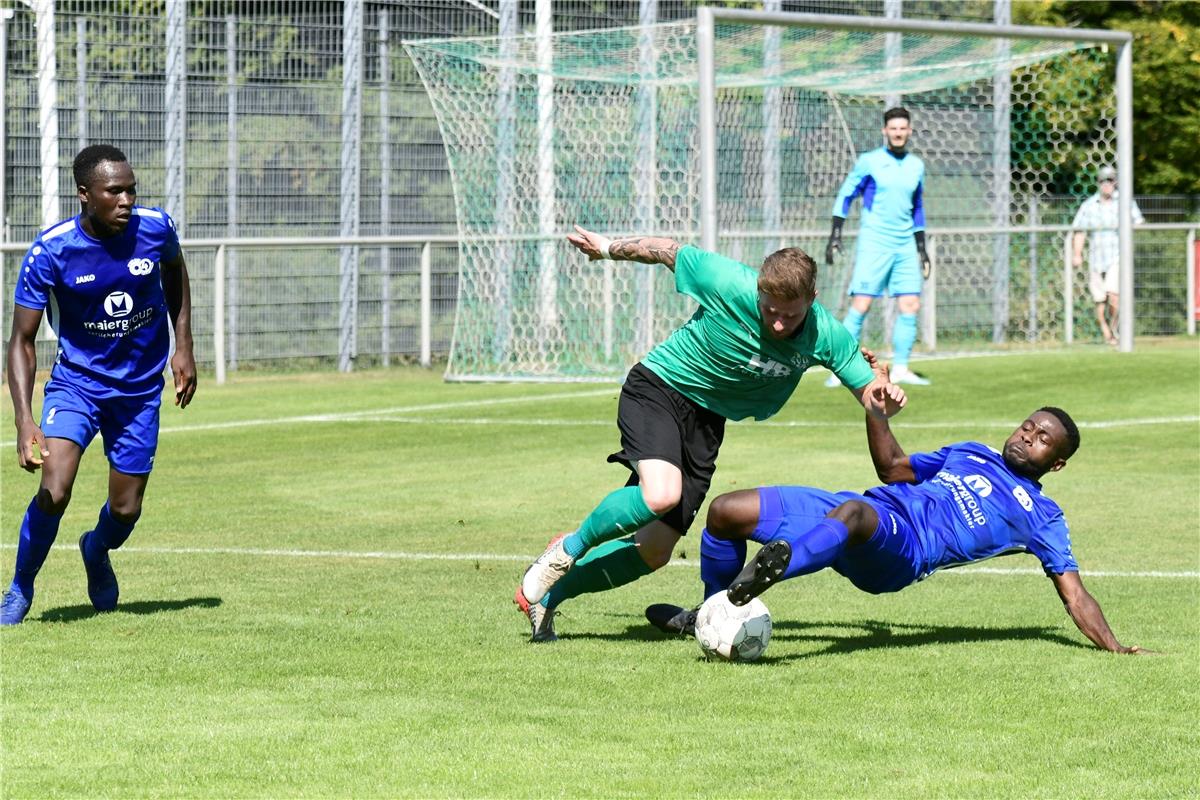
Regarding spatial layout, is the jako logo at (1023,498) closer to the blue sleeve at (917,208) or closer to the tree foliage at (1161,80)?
the blue sleeve at (917,208)

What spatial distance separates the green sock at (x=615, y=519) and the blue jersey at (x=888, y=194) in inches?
397

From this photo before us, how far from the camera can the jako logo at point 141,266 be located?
8047mm

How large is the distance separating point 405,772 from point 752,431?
33.9 ft

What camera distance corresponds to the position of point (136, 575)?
941 centimetres

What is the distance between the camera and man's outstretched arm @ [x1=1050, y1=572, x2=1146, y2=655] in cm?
716

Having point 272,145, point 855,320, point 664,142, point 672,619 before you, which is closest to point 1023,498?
point 672,619

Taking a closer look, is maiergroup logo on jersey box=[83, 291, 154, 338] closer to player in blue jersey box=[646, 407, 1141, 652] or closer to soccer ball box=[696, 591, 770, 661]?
player in blue jersey box=[646, 407, 1141, 652]

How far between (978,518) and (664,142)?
1239cm

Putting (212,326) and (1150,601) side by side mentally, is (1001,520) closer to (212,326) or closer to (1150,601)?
(1150,601)

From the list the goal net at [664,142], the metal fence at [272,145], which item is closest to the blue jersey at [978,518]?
the goal net at [664,142]

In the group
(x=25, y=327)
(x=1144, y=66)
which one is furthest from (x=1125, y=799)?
(x=1144, y=66)

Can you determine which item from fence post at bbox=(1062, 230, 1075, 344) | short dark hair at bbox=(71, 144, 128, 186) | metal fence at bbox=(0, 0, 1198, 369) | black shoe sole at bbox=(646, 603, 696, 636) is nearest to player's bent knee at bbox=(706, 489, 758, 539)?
black shoe sole at bbox=(646, 603, 696, 636)

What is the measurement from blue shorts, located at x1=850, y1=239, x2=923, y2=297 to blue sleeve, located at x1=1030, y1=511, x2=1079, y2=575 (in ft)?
32.5

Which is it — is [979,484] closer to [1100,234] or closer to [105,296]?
[105,296]
